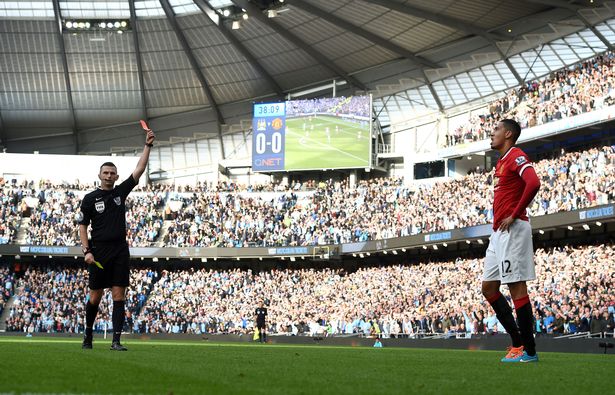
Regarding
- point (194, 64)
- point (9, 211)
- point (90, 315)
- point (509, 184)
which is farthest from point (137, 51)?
point (509, 184)

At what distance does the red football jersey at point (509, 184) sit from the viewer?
10008mm

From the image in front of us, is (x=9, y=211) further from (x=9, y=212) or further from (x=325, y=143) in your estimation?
(x=325, y=143)

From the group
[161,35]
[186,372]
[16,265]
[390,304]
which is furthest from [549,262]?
[16,265]

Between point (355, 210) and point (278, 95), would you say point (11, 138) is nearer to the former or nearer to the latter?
point (278, 95)

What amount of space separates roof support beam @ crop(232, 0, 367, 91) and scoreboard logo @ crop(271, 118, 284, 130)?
506 centimetres

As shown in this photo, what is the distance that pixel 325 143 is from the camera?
5953 cm

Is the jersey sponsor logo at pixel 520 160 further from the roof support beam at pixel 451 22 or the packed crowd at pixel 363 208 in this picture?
the roof support beam at pixel 451 22

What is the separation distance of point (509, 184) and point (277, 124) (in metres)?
50.6

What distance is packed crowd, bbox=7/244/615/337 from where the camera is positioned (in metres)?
30.3

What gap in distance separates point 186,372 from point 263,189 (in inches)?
2170

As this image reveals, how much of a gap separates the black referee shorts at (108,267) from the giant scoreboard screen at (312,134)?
47.1 metres

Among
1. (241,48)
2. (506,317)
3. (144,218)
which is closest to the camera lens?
(506,317)

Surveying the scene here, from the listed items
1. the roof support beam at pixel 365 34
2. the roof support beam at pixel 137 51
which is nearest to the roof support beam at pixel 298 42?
the roof support beam at pixel 365 34

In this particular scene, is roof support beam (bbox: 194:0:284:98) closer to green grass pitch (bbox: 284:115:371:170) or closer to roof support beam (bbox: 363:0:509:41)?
green grass pitch (bbox: 284:115:371:170)
